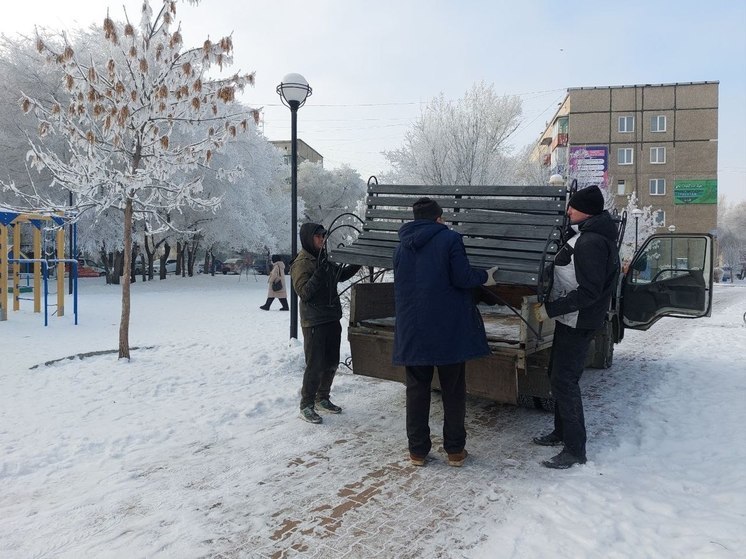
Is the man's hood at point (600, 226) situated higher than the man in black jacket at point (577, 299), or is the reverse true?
the man's hood at point (600, 226)

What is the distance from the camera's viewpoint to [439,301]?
4.12 metres

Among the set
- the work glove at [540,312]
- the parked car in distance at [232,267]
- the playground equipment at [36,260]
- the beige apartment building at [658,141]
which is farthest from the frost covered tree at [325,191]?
the work glove at [540,312]

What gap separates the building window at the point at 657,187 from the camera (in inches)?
2028

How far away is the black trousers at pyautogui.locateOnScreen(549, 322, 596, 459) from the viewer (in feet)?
14.3

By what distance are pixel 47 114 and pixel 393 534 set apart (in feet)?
24.4

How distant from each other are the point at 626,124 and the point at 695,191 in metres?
8.37

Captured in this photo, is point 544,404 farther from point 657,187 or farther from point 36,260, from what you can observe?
point 657,187

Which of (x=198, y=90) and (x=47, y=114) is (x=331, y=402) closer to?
(x=198, y=90)

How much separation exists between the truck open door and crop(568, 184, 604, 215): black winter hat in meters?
3.70

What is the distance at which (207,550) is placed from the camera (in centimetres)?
310

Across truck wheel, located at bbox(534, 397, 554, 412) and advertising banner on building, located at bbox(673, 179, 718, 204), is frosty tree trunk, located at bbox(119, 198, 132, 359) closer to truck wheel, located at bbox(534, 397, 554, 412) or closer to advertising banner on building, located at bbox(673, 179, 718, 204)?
truck wheel, located at bbox(534, 397, 554, 412)


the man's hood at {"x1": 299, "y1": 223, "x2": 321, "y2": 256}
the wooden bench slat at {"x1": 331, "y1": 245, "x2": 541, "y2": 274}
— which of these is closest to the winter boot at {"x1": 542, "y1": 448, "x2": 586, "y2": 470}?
the wooden bench slat at {"x1": 331, "y1": 245, "x2": 541, "y2": 274}

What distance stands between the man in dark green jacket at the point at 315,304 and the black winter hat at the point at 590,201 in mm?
2153

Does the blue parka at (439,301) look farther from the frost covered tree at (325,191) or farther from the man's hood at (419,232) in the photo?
the frost covered tree at (325,191)
